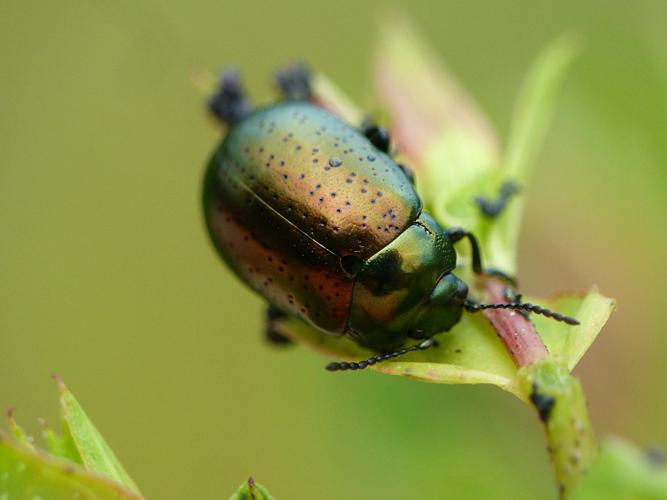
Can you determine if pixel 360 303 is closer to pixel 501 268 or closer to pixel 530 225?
pixel 501 268

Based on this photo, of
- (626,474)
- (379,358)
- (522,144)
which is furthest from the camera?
(522,144)

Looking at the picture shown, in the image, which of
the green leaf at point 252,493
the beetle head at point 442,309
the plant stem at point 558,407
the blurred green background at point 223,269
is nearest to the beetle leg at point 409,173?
the beetle head at point 442,309

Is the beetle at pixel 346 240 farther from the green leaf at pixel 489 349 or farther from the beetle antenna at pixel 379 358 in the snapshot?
the green leaf at pixel 489 349

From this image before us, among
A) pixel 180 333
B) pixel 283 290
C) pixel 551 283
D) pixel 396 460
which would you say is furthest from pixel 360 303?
pixel 180 333

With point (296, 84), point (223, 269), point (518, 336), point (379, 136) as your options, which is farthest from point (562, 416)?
point (223, 269)

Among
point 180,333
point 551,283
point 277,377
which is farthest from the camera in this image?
point 180,333

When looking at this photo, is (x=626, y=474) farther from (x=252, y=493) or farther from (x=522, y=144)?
(x=522, y=144)

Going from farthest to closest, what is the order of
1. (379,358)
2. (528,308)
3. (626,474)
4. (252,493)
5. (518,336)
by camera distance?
1. (379,358)
2. (528,308)
3. (518,336)
4. (252,493)
5. (626,474)
